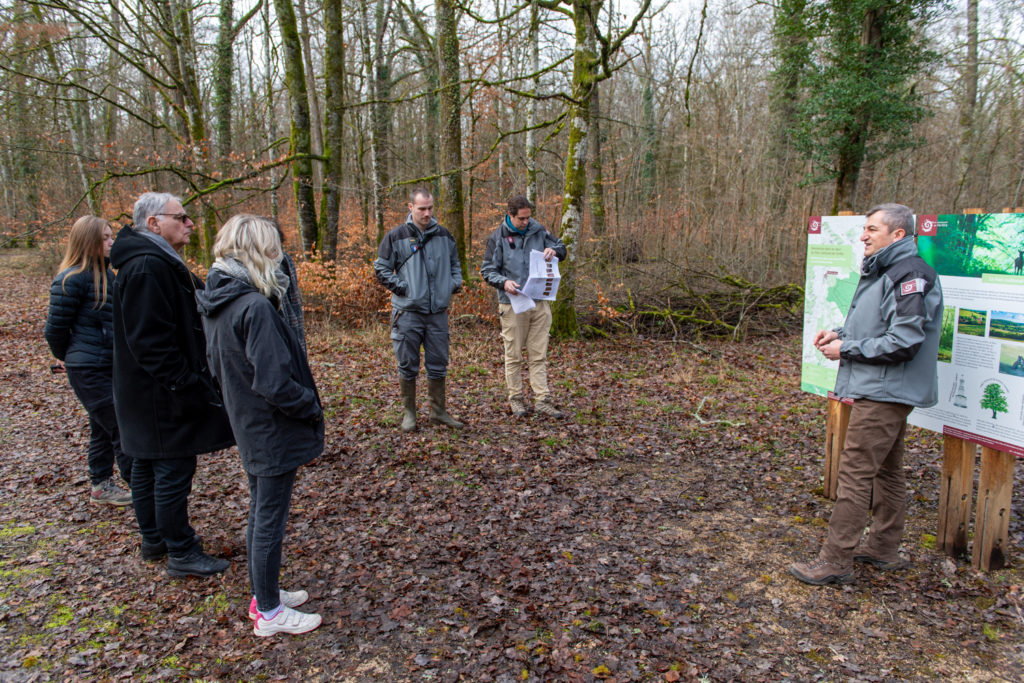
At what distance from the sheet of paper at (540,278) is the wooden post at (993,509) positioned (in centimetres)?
387

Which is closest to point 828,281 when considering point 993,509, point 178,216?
point 993,509

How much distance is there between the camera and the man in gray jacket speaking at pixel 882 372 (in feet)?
10.4

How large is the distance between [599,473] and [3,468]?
17.5 feet

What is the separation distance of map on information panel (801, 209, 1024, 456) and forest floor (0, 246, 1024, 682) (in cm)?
89

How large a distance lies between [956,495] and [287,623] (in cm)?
400

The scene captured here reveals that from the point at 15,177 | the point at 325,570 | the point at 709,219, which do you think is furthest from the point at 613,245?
the point at 15,177

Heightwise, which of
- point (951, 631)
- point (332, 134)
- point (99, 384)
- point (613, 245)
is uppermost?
point (332, 134)

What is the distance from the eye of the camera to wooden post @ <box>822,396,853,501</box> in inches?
172

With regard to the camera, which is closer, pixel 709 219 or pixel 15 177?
pixel 709 219

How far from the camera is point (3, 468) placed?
533cm

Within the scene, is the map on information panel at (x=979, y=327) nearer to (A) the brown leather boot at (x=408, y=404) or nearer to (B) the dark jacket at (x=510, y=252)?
(B) the dark jacket at (x=510, y=252)

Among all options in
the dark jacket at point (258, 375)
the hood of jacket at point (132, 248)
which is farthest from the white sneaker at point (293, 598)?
the hood of jacket at point (132, 248)

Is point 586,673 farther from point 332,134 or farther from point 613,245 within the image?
point 332,134

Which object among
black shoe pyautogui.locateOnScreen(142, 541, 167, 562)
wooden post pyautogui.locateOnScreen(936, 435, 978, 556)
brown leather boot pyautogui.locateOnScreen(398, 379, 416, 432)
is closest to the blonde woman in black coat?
black shoe pyautogui.locateOnScreen(142, 541, 167, 562)
